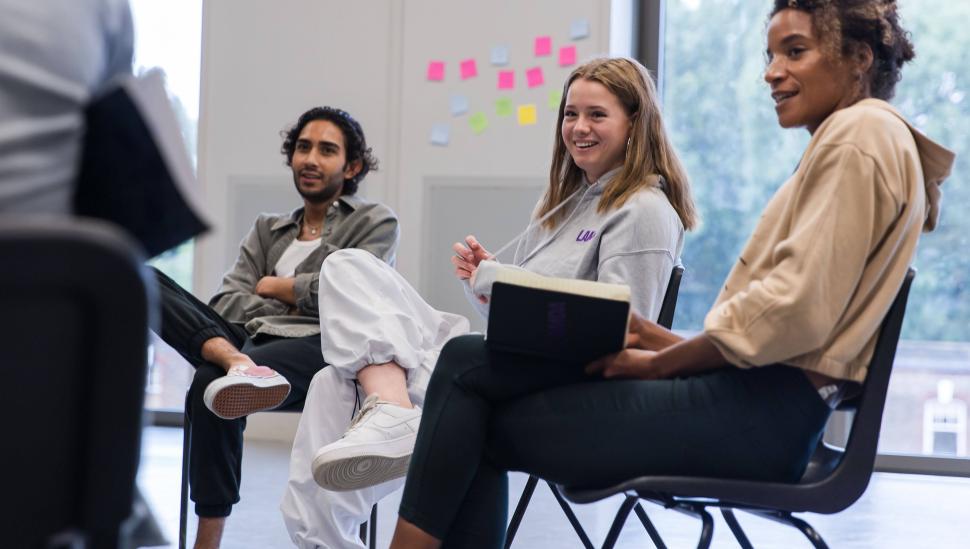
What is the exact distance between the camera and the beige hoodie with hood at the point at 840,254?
126cm

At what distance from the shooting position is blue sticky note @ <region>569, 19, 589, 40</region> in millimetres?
4254

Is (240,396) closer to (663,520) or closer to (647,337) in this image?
(647,337)

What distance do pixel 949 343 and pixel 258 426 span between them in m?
2.96

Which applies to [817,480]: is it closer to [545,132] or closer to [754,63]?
[545,132]

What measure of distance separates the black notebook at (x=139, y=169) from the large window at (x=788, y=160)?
152 inches

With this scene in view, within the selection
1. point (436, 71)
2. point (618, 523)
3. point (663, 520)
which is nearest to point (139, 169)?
point (618, 523)

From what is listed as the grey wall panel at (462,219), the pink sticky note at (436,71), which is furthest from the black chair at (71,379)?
the pink sticky note at (436,71)

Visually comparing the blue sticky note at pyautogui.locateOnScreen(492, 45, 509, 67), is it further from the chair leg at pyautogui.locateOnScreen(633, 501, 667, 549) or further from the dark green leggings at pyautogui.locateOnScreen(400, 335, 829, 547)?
the dark green leggings at pyautogui.locateOnScreen(400, 335, 829, 547)

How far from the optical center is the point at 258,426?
4.58 m

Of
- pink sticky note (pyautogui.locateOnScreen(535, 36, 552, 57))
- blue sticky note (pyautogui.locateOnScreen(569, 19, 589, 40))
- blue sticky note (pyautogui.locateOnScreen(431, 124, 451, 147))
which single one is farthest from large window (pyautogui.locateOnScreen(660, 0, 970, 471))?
blue sticky note (pyautogui.locateOnScreen(431, 124, 451, 147))

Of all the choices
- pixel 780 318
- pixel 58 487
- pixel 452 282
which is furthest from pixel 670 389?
pixel 452 282

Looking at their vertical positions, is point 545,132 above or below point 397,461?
above

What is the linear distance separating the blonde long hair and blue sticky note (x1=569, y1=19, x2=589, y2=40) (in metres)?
2.06

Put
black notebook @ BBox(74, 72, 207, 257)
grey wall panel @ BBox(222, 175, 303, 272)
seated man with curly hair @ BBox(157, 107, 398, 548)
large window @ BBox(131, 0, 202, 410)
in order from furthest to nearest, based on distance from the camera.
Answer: large window @ BBox(131, 0, 202, 410) < grey wall panel @ BBox(222, 175, 303, 272) < seated man with curly hair @ BBox(157, 107, 398, 548) < black notebook @ BBox(74, 72, 207, 257)
